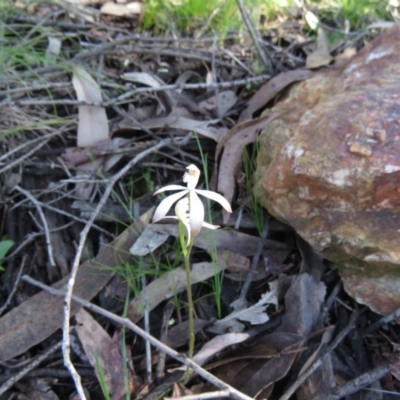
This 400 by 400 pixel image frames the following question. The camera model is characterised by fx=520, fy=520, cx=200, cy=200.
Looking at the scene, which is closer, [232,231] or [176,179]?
[232,231]

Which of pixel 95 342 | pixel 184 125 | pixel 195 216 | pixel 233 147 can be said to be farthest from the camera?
pixel 184 125

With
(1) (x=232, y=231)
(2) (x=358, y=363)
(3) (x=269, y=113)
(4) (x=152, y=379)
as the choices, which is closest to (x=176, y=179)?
(1) (x=232, y=231)

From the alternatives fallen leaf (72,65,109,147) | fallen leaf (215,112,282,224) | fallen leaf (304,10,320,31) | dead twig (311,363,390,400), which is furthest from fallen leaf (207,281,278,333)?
fallen leaf (304,10,320,31)

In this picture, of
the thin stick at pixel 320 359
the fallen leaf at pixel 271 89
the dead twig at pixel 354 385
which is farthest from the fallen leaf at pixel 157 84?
the dead twig at pixel 354 385

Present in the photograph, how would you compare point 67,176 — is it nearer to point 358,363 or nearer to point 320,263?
point 320,263

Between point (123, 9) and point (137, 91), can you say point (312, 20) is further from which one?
point (137, 91)

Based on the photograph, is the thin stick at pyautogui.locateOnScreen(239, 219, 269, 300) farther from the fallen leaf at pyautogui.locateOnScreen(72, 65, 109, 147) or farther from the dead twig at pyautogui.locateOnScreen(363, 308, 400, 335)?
the fallen leaf at pyautogui.locateOnScreen(72, 65, 109, 147)

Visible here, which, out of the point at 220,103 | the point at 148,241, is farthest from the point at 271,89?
the point at 148,241
